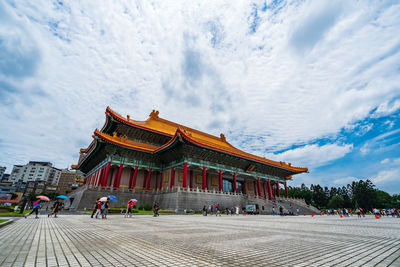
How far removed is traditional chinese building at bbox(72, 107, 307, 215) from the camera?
2556 centimetres

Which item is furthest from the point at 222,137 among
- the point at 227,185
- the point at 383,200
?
the point at 383,200

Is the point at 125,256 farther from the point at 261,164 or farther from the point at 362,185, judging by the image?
the point at 362,185

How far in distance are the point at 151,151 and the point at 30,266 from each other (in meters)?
26.3

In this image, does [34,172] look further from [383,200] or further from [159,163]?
[383,200]

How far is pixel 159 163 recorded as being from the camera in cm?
3130

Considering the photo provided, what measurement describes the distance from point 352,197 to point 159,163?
77826 millimetres

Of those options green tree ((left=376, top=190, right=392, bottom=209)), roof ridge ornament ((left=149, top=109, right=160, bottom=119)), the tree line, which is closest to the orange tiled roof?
roof ridge ornament ((left=149, top=109, right=160, bottom=119))

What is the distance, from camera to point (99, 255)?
3.39 m

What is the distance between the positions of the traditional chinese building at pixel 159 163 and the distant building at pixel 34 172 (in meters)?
86.4

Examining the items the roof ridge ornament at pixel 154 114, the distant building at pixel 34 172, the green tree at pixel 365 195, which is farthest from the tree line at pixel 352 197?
the distant building at pixel 34 172

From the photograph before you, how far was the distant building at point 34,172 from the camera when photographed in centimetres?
9594

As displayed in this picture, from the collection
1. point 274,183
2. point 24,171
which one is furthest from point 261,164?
point 24,171

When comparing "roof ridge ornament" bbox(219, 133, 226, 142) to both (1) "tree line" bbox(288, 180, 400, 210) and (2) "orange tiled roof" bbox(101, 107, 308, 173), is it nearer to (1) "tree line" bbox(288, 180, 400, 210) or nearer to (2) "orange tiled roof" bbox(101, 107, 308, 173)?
(2) "orange tiled roof" bbox(101, 107, 308, 173)

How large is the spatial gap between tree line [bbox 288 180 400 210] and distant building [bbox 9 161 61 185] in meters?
117
